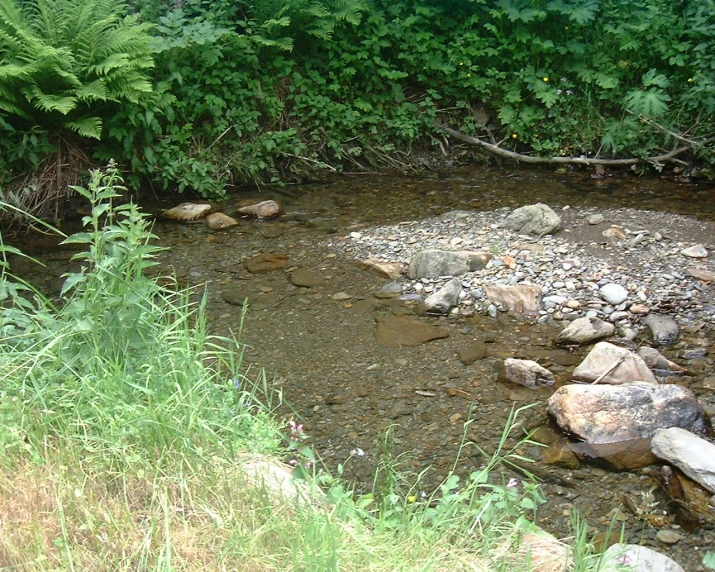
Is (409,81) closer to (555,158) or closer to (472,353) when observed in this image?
(555,158)

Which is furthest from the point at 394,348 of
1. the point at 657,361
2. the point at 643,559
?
the point at 643,559

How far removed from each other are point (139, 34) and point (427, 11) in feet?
9.64

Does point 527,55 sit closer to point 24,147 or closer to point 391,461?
point 24,147

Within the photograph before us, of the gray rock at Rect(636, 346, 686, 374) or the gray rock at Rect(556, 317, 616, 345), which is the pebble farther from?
the gray rock at Rect(636, 346, 686, 374)

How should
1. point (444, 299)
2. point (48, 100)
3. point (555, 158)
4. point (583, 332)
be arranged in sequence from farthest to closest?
point (555, 158)
point (48, 100)
point (444, 299)
point (583, 332)

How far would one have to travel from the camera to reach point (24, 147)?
248 inches

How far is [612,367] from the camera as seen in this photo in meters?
4.25

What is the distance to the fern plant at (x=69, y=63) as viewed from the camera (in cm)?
608

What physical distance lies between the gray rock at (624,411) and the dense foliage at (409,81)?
4.18 metres

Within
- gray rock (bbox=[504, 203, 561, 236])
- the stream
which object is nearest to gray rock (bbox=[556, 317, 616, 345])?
the stream

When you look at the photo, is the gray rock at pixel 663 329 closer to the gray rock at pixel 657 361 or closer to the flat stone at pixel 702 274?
the gray rock at pixel 657 361

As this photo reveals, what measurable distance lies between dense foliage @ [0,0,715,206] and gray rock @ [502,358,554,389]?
12.5ft

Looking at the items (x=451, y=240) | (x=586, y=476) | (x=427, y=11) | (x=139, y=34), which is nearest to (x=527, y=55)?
(x=427, y=11)

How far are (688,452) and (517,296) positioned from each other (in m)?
1.95
